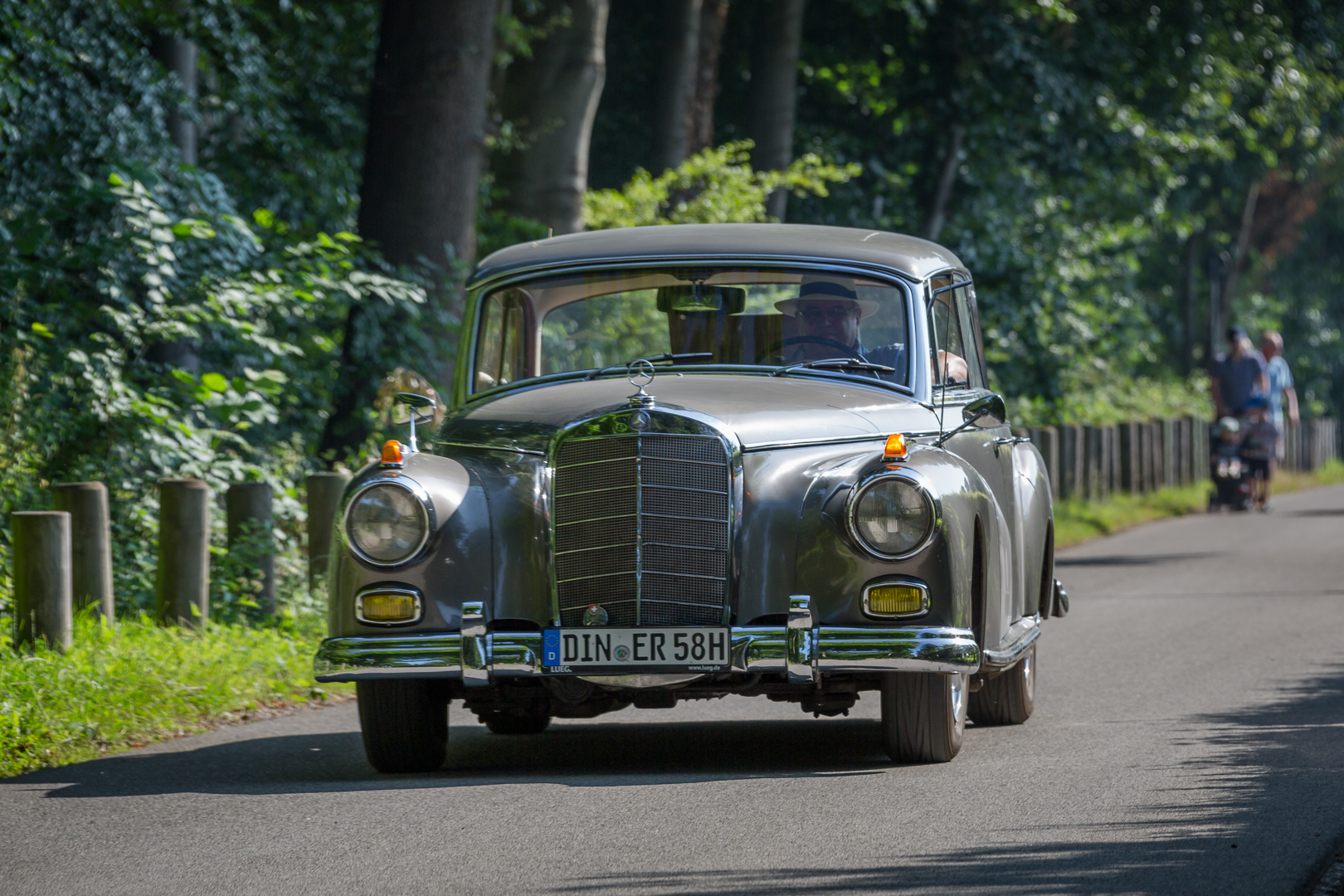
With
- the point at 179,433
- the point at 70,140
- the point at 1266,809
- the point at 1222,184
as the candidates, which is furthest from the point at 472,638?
the point at 1222,184

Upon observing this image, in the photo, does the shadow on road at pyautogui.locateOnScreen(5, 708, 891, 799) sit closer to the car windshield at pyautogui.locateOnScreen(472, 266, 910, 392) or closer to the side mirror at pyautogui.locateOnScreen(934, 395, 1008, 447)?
the side mirror at pyautogui.locateOnScreen(934, 395, 1008, 447)

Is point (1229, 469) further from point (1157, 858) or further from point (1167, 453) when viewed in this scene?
point (1157, 858)

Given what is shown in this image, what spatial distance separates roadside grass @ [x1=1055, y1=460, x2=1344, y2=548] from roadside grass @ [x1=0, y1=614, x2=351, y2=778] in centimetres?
966

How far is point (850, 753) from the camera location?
7234mm

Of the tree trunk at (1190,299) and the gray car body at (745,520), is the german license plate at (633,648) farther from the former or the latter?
the tree trunk at (1190,299)

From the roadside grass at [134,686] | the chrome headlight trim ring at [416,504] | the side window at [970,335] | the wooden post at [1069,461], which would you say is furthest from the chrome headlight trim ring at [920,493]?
the wooden post at [1069,461]

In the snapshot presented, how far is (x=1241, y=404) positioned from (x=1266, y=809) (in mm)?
16713

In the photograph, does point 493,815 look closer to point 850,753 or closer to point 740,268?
point 850,753

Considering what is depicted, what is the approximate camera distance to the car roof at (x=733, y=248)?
7742 mm

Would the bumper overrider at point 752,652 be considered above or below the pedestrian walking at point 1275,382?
below

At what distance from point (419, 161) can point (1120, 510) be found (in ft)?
37.0

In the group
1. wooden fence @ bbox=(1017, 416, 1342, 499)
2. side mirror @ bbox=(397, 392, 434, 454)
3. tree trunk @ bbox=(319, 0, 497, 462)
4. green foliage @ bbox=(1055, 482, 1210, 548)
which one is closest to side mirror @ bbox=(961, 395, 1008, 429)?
side mirror @ bbox=(397, 392, 434, 454)

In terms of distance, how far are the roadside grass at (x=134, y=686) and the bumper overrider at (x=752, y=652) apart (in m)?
1.57

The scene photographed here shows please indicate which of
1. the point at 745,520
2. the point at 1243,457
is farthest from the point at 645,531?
the point at 1243,457
